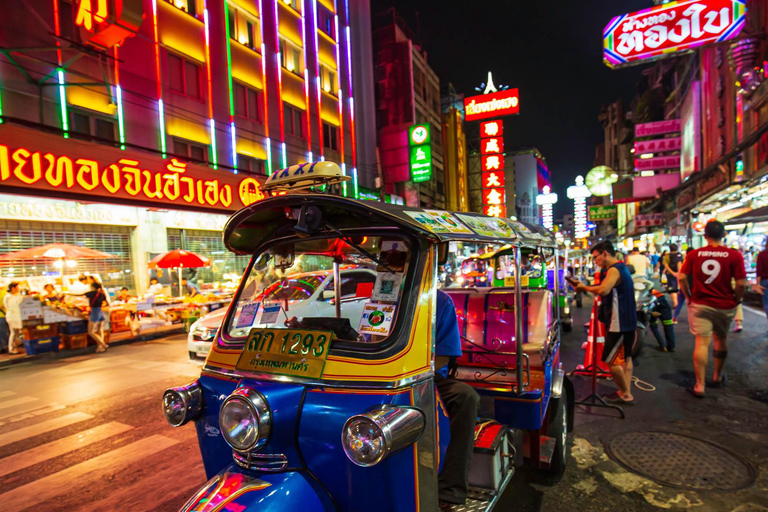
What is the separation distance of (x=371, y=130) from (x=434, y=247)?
25579 mm

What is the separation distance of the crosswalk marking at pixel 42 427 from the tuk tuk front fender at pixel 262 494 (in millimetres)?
5122

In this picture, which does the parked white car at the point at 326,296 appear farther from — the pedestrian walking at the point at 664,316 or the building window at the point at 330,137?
the building window at the point at 330,137

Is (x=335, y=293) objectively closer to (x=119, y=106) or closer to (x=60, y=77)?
(x=60, y=77)

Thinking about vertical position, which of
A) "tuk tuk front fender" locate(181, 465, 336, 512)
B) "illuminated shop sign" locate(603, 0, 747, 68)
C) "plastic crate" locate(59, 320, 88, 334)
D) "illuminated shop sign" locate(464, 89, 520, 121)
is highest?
"illuminated shop sign" locate(464, 89, 520, 121)

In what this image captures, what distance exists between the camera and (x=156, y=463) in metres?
4.46

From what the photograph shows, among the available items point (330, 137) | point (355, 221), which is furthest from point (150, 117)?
point (355, 221)

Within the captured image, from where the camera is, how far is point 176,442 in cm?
498

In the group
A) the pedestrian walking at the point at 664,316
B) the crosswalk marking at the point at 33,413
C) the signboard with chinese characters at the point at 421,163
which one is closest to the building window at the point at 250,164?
the signboard with chinese characters at the point at 421,163

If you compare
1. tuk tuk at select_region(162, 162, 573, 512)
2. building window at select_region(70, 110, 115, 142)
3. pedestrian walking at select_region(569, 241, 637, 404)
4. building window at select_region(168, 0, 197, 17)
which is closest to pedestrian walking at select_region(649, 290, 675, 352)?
pedestrian walking at select_region(569, 241, 637, 404)

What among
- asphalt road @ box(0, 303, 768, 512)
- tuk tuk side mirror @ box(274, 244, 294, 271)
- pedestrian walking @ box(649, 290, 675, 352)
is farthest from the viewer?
pedestrian walking @ box(649, 290, 675, 352)

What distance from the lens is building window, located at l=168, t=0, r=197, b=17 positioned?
1574 centimetres

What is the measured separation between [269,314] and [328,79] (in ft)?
77.7

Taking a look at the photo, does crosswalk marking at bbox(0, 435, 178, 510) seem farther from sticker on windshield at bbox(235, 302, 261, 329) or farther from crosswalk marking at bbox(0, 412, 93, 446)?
sticker on windshield at bbox(235, 302, 261, 329)

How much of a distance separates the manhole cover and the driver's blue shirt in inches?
101
